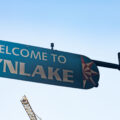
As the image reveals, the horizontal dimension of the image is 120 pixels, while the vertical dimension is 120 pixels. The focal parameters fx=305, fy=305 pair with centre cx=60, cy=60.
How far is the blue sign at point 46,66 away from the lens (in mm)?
5766

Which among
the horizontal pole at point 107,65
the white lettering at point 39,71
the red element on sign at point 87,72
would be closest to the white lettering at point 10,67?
the white lettering at point 39,71

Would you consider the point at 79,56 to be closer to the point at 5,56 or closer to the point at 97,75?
the point at 97,75

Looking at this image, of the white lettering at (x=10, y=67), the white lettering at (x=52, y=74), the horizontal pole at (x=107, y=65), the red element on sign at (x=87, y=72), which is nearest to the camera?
the white lettering at (x=10, y=67)

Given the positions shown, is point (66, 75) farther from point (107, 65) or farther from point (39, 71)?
point (107, 65)

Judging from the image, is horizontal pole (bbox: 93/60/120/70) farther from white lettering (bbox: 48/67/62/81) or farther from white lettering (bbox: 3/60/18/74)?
white lettering (bbox: 3/60/18/74)

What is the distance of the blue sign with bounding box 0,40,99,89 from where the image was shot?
577 cm

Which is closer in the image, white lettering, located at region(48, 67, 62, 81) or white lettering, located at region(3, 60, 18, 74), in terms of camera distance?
white lettering, located at region(3, 60, 18, 74)

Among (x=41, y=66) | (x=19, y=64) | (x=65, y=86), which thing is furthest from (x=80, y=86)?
(x=19, y=64)

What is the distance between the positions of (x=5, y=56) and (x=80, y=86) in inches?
64.4

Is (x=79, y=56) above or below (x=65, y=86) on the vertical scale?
above

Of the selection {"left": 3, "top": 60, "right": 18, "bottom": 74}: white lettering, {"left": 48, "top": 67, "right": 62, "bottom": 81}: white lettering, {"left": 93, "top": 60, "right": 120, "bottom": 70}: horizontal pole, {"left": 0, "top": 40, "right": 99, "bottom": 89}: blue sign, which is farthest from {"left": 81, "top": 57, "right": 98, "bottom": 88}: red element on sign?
{"left": 3, "top": 60, "right": 18, "bottom": 74}: white lettering

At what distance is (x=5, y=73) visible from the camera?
5.62 m

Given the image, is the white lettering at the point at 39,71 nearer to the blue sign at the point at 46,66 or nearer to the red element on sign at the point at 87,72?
the blue sign at the point at 46,66

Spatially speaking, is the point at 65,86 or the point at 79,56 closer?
the point at 65,86
